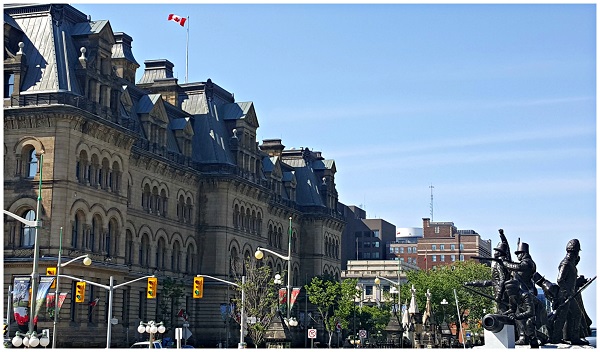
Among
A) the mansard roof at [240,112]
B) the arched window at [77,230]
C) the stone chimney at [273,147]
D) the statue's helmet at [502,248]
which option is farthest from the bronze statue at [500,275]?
the stone chimney at [273,147]

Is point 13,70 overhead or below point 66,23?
below

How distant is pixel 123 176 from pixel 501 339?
4767 centimetres

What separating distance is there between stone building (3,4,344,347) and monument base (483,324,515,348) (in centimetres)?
3306

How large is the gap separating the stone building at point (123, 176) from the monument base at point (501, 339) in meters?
33.1

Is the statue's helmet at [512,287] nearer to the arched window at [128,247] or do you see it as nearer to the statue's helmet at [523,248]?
the statue's helmet at [523,248]

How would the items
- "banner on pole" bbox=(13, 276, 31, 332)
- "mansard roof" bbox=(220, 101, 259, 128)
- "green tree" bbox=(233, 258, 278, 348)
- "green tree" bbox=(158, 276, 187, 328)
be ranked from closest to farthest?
"banner on pole" bbox=(13, 276, 31, 332) < "green tree" bbox=(233, 258, 278, 348) < "green tree" bbox=(158, 276, 187, 328) < "mansard roof" bbox=(220, 101, 259, 128)

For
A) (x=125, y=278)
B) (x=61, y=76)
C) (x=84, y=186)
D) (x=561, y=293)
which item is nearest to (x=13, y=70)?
(x=61, y=76)

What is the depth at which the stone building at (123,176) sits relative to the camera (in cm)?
6606

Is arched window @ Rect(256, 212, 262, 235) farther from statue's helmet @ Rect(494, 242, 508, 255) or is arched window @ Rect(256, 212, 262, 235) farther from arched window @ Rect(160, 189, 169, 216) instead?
statue's helmet @ Rect(494, 242, 508, 255)

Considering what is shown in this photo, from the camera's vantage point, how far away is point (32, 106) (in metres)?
65.9

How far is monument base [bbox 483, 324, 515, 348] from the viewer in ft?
98.1

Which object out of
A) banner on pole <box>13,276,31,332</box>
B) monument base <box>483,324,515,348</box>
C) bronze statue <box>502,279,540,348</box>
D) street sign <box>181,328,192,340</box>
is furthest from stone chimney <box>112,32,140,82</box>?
monument base <box>483,324,515,348</box>

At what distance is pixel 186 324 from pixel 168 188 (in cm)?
1227

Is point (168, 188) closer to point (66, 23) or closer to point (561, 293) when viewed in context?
point (66, 23)
